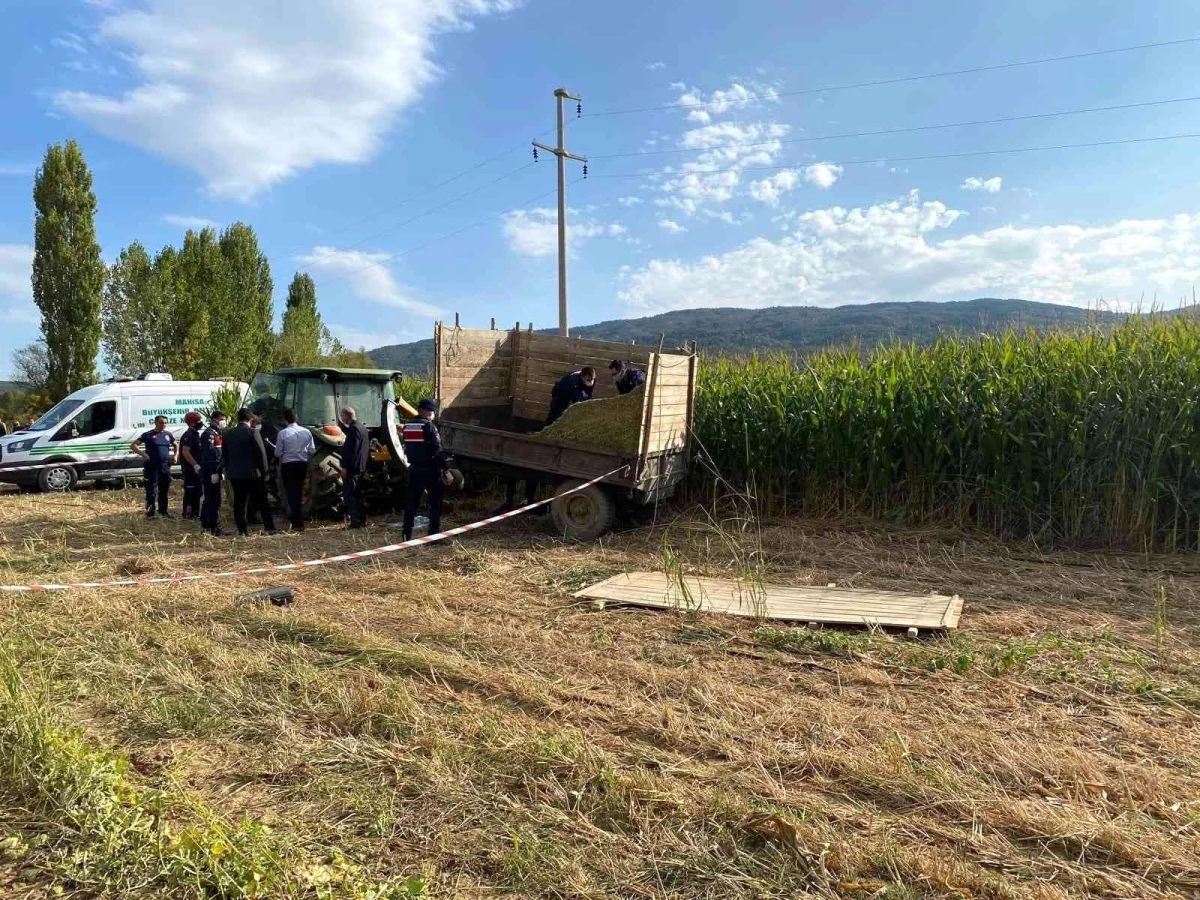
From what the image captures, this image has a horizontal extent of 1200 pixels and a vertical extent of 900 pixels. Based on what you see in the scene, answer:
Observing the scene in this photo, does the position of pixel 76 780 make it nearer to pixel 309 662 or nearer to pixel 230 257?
pixel 309 662

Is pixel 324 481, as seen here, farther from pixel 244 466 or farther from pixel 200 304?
pixel 200 304

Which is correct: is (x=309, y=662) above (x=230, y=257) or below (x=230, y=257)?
below

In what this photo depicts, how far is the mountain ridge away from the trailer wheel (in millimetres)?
1887

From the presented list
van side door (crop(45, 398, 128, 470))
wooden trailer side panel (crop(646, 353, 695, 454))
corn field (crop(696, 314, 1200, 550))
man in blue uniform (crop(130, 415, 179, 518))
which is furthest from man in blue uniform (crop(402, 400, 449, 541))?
van side door (crop(45, 398, 128, 470))

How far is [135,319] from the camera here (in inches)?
1342

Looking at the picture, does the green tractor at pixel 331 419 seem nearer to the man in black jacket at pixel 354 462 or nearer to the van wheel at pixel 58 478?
the man in black jacket at pixel 354 462

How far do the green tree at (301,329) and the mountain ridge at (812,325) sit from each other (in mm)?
5647

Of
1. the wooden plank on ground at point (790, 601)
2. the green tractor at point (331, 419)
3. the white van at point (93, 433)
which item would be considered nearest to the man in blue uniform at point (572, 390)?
the green tractor at point (331, 419)

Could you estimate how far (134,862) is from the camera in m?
2.65

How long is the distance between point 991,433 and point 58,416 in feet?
51.8


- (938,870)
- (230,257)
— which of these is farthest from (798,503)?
(230,257)

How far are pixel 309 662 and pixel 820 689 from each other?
2865 millimetres

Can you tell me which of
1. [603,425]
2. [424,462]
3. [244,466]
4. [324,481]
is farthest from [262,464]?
[603,425]

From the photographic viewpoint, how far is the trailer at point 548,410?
8602 mm
